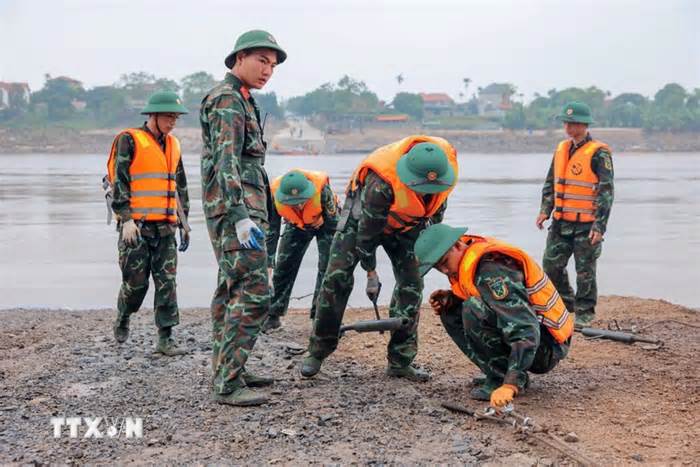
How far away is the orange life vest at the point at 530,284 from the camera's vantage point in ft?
14.1

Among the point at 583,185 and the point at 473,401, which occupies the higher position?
the point at 583,185

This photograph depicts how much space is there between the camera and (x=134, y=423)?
430cm

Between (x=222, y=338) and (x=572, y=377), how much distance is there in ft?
7.41

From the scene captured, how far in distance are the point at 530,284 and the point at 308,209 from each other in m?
2.79

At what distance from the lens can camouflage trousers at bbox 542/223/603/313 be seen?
7.28m

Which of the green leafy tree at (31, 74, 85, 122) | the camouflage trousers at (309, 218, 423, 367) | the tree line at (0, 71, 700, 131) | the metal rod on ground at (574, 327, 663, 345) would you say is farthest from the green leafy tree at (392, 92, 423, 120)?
the camouflage trousers at (309, 218, 423, 367)

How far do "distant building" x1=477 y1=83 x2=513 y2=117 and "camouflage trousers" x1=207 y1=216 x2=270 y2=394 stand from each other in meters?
98.8

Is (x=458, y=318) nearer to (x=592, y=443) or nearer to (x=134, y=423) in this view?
(x=592, y=443)

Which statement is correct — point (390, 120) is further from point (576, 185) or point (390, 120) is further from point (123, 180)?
point (123, 180)

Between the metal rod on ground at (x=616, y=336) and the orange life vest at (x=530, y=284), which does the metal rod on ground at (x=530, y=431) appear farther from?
the metal rod on ground at (x=616, y=336)

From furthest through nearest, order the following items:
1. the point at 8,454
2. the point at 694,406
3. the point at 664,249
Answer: the point at 664,249 < the point at 694,406 < the point at 8,454

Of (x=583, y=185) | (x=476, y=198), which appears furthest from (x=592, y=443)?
(x=476, y=198)
